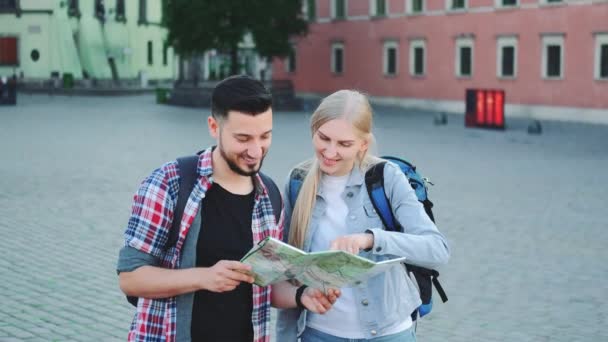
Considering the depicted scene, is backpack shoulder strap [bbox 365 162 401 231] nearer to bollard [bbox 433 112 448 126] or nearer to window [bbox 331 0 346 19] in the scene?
bollard [bbox 433 112 448 126]

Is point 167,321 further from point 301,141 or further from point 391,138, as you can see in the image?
point 391,138

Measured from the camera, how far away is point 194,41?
4406cm

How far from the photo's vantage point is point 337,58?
53.3 m

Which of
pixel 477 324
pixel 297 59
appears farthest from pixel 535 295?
pixel 297 59

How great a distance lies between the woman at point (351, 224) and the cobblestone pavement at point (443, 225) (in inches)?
144

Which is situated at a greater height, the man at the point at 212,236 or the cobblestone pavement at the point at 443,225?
the man at the point at 212,236

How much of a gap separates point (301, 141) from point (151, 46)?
4743 centimetres

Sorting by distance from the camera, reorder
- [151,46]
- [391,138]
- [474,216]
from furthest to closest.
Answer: [151,46] → [391,138] → [474,216]

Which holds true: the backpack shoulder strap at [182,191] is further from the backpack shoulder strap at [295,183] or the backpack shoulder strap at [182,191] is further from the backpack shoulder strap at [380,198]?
the backpack shoulder strap at [380,198]

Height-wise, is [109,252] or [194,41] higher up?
[194,41]

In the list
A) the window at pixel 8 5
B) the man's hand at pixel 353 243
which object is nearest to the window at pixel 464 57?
the window at pixel 8 5

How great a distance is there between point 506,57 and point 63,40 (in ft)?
95.5

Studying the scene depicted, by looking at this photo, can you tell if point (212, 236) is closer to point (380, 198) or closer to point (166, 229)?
point (166, 229)

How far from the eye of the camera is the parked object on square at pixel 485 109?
3112cm
